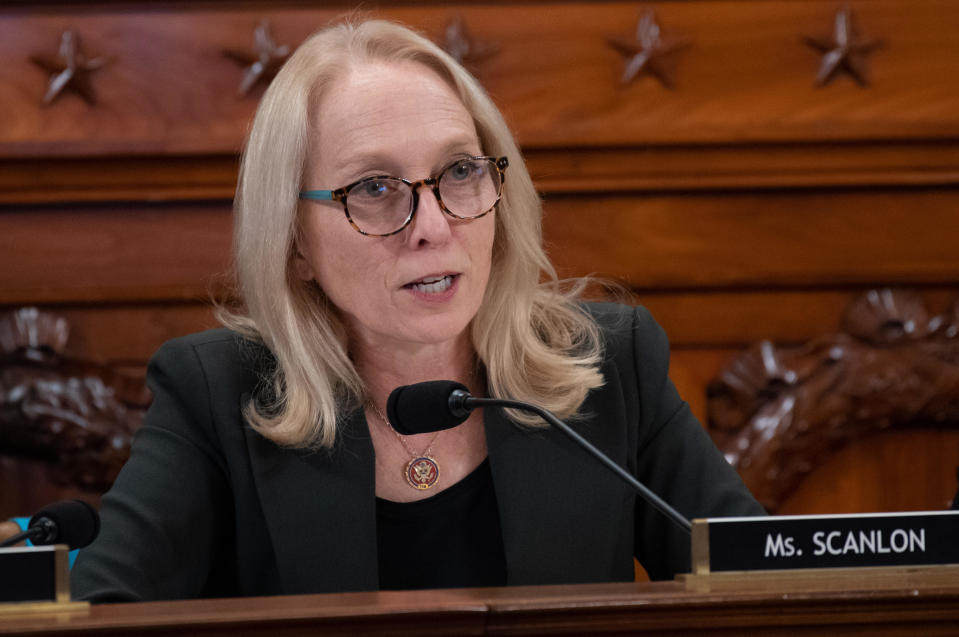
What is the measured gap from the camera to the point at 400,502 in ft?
5.06

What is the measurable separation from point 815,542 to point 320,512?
2.31ft

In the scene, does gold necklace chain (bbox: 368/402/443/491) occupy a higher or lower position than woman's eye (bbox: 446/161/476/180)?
lower

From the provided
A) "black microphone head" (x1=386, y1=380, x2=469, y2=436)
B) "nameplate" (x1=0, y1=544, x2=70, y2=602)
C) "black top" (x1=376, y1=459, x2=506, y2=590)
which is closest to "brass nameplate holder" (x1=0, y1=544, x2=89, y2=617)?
"nameplate" (x1=0, y1=544, x2=70, y2=602)

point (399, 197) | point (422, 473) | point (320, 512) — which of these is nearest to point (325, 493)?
point (320, 512)

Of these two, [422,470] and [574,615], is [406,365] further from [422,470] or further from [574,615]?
[574,615]

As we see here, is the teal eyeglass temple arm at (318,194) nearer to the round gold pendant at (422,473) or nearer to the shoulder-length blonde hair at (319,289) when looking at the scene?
the shoulder-length blonde hair at (319,289)

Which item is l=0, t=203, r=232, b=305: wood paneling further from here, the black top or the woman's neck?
the black top

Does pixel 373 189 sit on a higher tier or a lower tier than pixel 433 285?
higher

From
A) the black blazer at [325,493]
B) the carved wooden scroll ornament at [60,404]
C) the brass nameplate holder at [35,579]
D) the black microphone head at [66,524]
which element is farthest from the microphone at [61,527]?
the carved wooden scroll ornament at [60,404]

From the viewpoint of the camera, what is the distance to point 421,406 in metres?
1.20

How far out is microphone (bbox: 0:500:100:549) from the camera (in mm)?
1066

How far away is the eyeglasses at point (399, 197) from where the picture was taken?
1503mm

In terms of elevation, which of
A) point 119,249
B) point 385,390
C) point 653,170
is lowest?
point 385,390

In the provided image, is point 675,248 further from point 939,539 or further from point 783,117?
point 939,539
